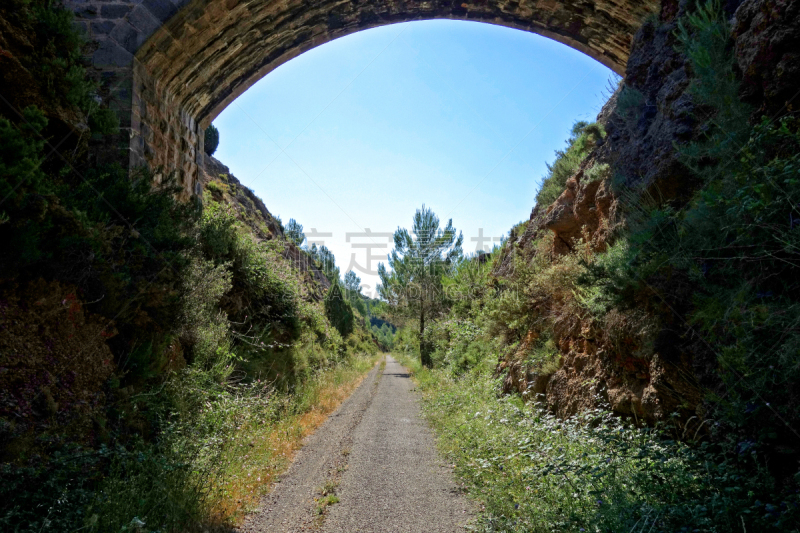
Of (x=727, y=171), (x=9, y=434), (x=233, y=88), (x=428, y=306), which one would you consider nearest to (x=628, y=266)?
(x=727, y=171)

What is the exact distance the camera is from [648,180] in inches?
199

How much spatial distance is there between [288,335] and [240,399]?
11.3 ft

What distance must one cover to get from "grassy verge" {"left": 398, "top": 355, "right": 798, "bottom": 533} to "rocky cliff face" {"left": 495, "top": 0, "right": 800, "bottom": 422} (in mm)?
391

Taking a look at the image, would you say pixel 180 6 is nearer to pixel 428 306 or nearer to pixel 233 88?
pixel 233 88

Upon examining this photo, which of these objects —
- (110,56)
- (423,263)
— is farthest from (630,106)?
(423,263)

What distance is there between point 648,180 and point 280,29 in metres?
6.42

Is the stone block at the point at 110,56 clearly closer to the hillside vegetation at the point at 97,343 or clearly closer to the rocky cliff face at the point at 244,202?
the hillside vegetation at the point at 97,343

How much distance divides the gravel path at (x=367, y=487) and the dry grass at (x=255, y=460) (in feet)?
0.54

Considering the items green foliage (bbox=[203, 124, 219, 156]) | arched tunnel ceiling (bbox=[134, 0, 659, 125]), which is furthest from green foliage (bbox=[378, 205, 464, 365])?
arched tunnel ceiling (bbox=[134, 0, 659, 125])

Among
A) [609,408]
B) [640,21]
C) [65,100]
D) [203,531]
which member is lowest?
[203,531]

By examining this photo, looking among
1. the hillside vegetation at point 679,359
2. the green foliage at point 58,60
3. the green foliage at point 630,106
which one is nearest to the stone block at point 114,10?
the green foliage at point 58,60

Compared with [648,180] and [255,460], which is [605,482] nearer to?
[648,180]

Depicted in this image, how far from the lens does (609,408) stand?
16.1ft

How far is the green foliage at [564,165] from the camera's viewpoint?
9680 millimetres
